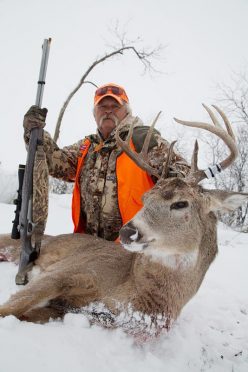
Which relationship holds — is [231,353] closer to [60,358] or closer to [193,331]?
[193,331]

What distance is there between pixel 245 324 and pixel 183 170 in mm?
1750

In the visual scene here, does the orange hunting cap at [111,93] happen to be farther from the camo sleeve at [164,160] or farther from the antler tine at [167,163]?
the antler tine at [167,163]

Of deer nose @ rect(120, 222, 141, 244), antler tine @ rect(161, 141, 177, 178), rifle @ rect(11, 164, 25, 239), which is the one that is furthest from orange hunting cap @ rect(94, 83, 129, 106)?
deer nose @ rect(120, 222, 141, 244)

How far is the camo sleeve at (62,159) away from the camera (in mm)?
4844

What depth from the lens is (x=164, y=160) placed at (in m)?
4.17

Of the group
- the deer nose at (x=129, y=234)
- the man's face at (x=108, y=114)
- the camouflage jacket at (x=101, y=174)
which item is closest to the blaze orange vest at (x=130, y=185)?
the camouflage jacket at (x=101, y=174)

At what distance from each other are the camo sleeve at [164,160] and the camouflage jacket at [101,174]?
0.01 m

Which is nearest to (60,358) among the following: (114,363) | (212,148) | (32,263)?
(114,363)

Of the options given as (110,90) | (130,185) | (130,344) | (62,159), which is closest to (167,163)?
(130,185)

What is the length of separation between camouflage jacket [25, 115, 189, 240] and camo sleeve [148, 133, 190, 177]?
0.01 metres

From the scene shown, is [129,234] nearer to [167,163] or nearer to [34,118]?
[167,163]

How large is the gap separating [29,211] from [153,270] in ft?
5.73

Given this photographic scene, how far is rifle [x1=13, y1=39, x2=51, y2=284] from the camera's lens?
399 centimetres

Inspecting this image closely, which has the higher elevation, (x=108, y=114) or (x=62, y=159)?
(x=108, y=114)
